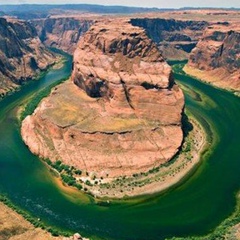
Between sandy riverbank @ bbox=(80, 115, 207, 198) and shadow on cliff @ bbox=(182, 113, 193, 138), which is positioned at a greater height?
shadow on cliff @ bbox=(182, 113, 193, 138)

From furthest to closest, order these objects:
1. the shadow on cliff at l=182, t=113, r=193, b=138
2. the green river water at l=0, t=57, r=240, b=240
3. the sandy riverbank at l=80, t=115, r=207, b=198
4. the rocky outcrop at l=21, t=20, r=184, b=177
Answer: the shadow on cliff at l=182, t=113, r=193, b=138
the rocky outcrop at l=21, t=20, r=184, b=177
the sandy riverbank at l=80, t=115, r=207, b=198
the green river water at l=0, t=57, r=240, b=240

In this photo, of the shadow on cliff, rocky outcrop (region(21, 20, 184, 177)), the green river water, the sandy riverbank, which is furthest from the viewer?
the shadow on cliff

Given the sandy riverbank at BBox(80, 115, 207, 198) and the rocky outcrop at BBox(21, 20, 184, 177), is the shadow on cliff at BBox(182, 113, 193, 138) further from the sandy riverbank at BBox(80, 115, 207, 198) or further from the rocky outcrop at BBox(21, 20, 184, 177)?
the sandy riverbank at BBox(80, 115, 207, 198)

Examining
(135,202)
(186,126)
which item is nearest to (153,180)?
(135,202)

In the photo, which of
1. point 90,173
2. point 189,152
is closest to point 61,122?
point 90,173

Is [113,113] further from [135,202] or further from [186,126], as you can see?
[135,202]

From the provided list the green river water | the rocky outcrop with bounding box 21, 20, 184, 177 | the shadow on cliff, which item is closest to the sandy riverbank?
the green river water

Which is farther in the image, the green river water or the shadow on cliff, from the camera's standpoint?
the shadow on cliff

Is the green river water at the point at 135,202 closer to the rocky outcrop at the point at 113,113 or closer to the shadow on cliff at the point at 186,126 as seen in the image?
the shadow on cliff at the point at 186,126
